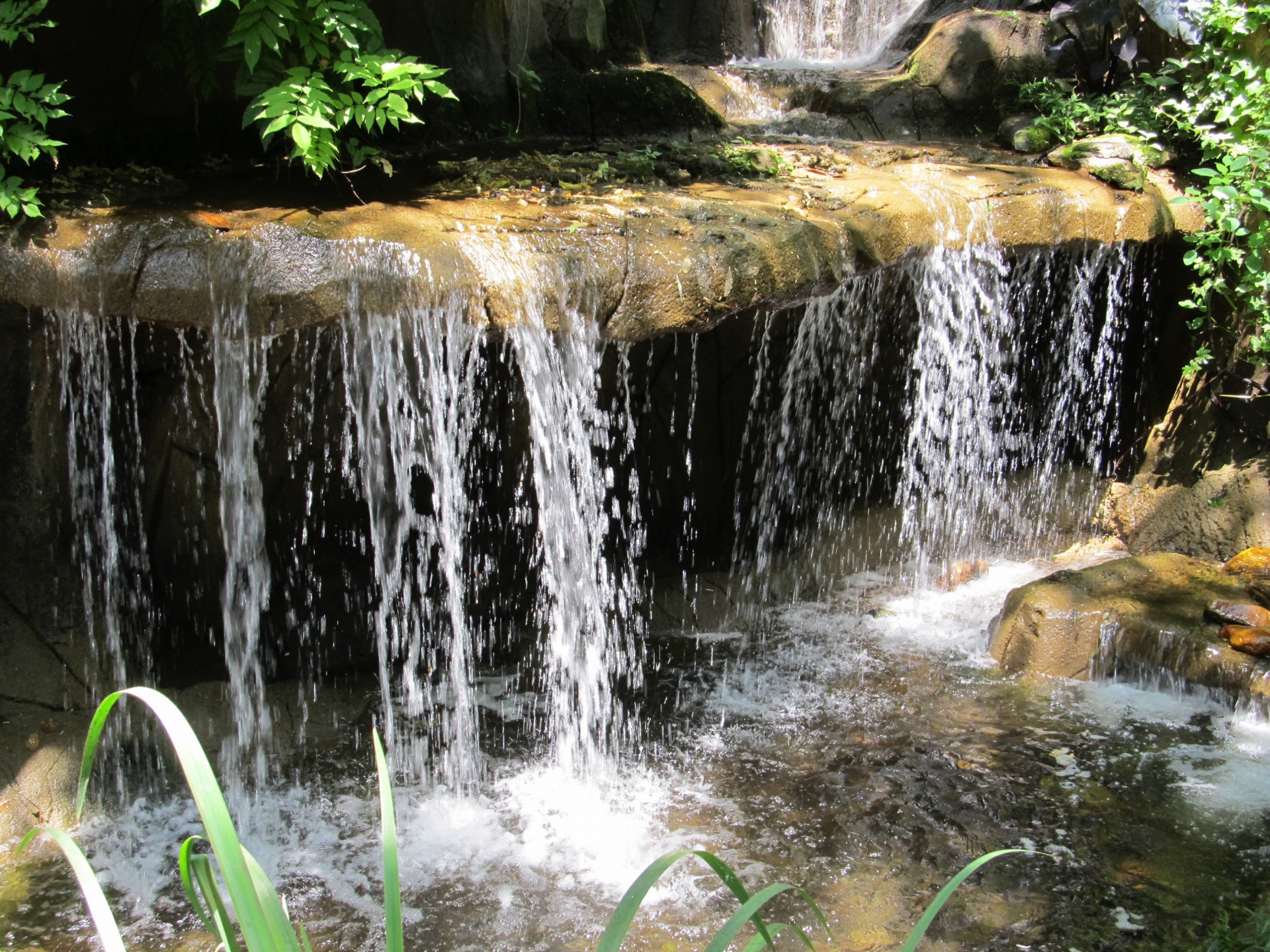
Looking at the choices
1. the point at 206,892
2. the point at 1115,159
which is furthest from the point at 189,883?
the point at 1115,159

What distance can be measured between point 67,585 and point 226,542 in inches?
23.1

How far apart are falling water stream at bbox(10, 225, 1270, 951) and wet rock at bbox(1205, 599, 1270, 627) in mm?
436

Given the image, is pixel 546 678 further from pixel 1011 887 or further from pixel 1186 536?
pixel 1186 536

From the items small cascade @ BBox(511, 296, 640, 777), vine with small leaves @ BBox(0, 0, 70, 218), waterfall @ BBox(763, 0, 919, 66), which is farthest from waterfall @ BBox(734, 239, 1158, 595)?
waterfall @ BBox(763, 0, 919, 66)

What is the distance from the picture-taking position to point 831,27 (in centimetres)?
938

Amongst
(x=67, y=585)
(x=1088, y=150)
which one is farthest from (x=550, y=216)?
(x=1088, y=150)

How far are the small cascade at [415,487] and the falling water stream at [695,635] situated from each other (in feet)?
0.05

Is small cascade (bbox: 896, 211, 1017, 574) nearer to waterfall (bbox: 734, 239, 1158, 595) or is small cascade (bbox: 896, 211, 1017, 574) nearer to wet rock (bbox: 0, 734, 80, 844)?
waterfall (bbox: 734, 239, 1158, 595)

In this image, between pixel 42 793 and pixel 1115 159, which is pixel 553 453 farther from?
pixel 1115 159

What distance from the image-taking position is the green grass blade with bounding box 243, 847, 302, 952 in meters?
1.37

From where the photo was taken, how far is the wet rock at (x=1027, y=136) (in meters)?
6.39

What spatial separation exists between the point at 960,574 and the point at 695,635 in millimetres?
1538

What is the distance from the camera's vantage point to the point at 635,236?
3.93m

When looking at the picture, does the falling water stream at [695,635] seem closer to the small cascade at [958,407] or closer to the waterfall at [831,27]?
the small cascade at [958,407]
